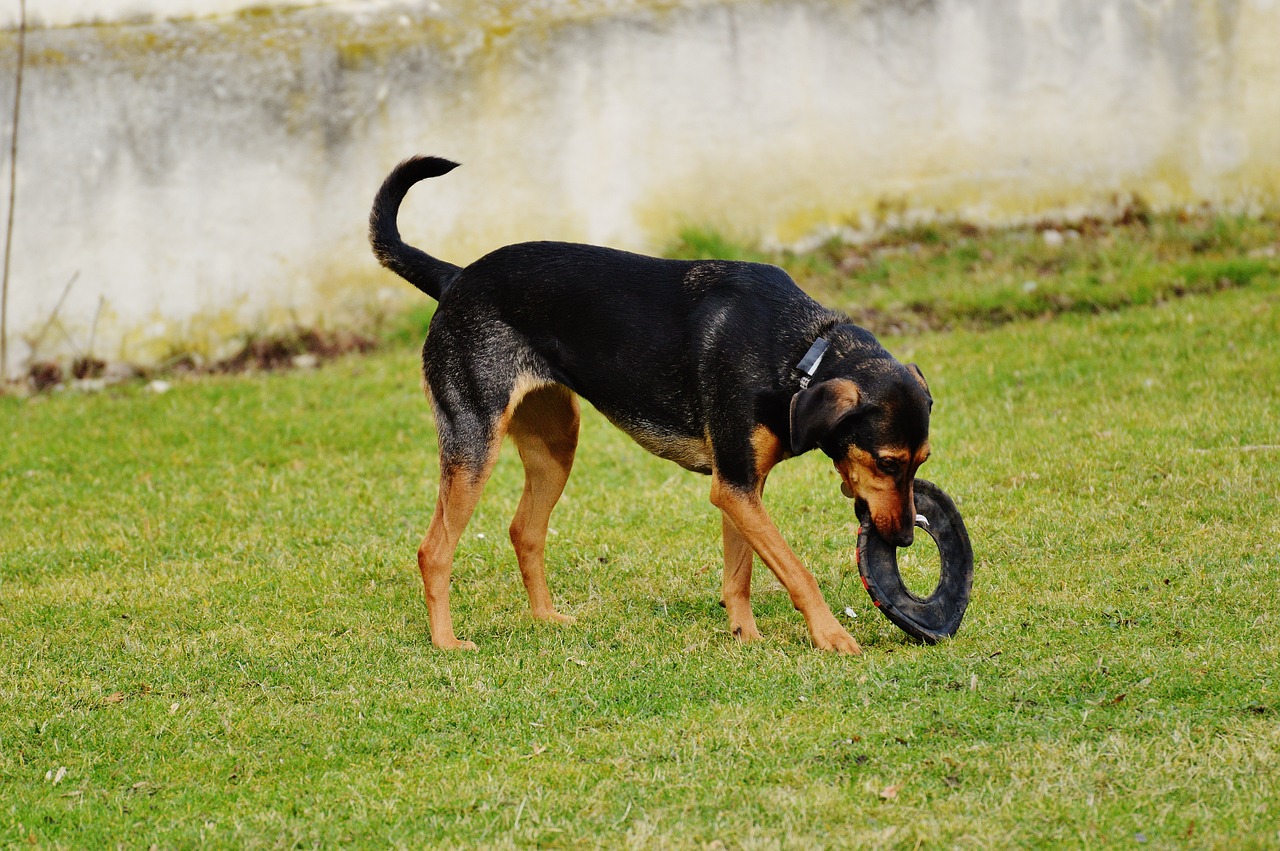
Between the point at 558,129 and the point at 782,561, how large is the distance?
26.9 feet

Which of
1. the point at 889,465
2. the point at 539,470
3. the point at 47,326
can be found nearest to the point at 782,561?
the point at 889,465

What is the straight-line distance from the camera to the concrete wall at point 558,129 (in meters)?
12.6

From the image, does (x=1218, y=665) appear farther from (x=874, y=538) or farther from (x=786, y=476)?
(x=786, y=476)

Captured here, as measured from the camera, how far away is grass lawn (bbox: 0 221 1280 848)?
4402mm

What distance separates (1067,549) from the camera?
6953 millimetres

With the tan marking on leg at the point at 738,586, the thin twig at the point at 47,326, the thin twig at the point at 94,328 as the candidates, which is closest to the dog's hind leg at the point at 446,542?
the tan marking on leg at the point at 738,586

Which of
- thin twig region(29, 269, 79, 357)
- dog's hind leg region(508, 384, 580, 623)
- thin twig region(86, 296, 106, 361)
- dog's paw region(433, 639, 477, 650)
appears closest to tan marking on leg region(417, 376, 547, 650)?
dog's paw region(433, 639, 477, 650)

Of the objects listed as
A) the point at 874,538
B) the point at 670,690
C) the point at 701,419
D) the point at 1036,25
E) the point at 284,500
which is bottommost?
the point at 284,500

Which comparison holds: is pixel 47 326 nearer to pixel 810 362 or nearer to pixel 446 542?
pixel 446 542

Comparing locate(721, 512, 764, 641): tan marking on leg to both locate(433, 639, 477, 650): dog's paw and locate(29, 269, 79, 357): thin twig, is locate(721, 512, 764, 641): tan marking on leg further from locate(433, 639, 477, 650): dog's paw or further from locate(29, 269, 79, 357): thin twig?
locate(29, 269, 79, 357): thin twig

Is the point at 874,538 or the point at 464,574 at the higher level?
the point at 874,538

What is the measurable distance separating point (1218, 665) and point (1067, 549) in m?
1.78

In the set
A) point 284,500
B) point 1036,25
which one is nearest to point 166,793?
point 284,500

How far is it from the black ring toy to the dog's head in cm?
16
